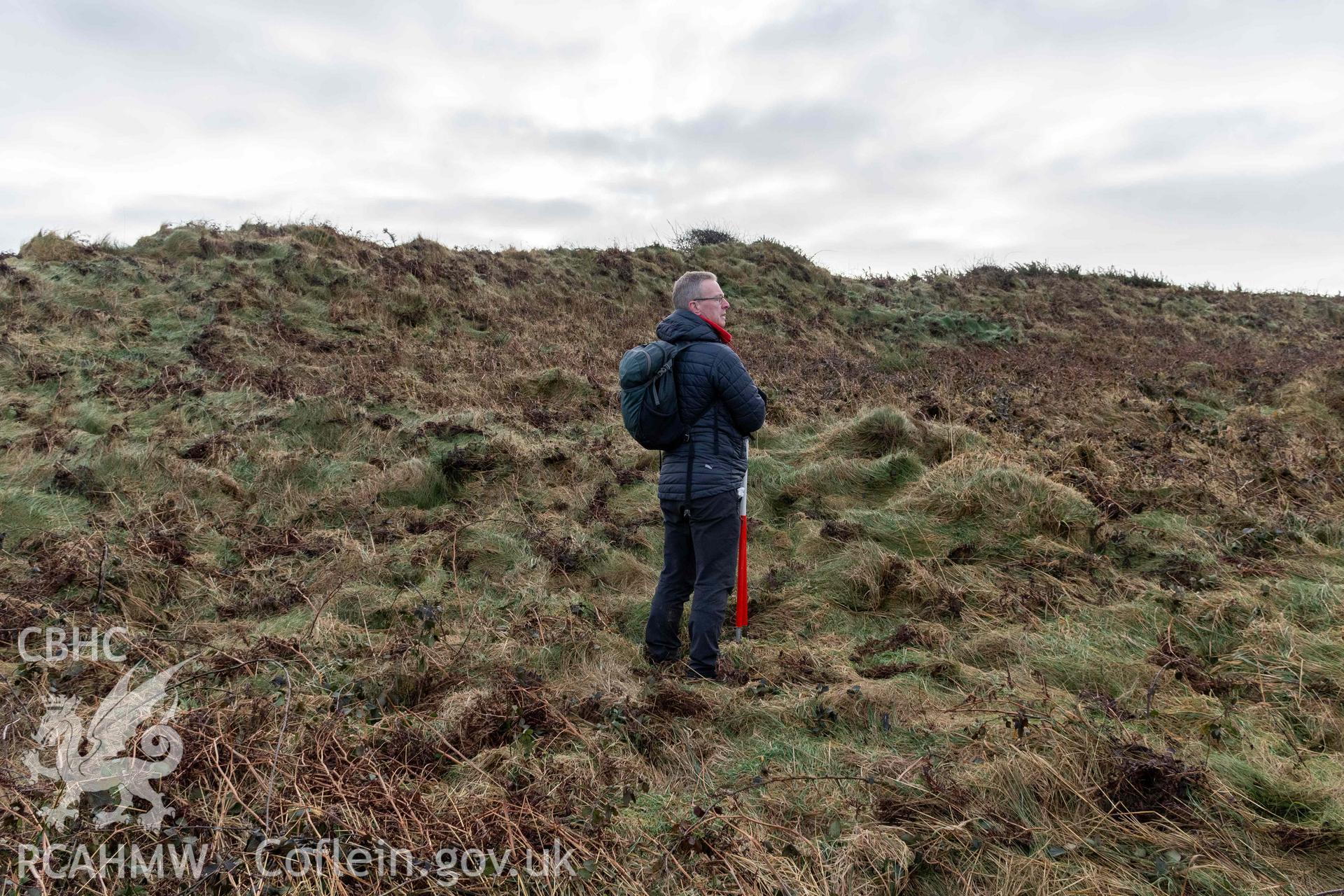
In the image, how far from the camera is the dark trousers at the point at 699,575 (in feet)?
13.3

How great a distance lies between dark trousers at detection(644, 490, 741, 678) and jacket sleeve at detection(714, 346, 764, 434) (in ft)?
1.29

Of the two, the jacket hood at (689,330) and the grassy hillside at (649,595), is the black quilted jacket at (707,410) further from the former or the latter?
the grassy hillside at (649,595)

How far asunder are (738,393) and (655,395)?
43 cm

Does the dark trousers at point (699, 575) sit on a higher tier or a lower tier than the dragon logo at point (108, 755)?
higher

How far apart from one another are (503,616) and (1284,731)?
3.84 m

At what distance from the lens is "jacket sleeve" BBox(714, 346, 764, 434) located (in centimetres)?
406

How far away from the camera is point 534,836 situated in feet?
8.17

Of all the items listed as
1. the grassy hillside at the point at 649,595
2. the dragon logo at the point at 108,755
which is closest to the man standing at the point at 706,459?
the grassy hillside at the point at 649,595

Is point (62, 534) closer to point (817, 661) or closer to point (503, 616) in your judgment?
point (503, 616)

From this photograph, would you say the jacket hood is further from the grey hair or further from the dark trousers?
the dark trousers

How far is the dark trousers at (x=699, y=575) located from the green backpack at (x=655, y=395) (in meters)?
0.38

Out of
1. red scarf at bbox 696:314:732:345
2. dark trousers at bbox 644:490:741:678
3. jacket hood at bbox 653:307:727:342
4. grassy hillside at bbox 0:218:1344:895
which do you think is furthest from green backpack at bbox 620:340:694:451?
grassy hillside at bbox 0:218:1344:895

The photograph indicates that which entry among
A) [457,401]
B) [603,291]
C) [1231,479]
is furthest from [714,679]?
[603,291]

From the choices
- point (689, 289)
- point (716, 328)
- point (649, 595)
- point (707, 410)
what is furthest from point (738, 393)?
point (649, 595)
